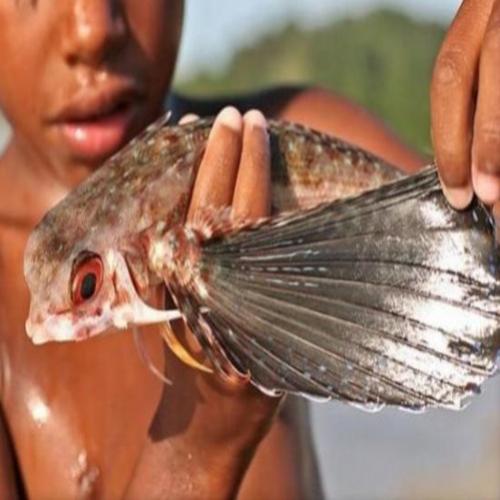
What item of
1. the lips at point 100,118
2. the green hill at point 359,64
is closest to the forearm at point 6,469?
the lips at point 100,118

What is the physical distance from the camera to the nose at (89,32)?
2.47 metres

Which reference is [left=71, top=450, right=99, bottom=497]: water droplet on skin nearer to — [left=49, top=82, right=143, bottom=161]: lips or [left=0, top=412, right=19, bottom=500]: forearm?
[left=0, top=412, right=19, bottom=500]: forearm

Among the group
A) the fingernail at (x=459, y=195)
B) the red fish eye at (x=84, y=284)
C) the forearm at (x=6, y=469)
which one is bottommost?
the forearm at (x=6, y=469)

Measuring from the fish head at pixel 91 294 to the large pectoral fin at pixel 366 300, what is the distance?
0.11m

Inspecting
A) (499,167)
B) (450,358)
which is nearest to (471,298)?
(450,358)

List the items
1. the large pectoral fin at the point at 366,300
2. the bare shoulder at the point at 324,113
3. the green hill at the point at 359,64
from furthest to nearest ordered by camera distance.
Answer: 1. the green hill at the point at 359,64
2. the bare shoulder at the point at 324,113
3. the large pectoral fin at the point at 366,300

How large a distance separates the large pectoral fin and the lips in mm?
545

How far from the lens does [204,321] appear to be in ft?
6.58

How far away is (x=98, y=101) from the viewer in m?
2.49

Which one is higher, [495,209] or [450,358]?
[495,209]

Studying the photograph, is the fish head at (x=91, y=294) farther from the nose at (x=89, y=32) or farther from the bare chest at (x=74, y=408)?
the bare chest at (x=74, y=408)

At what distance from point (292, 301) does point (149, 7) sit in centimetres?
79

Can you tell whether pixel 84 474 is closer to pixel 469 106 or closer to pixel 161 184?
pixel 161 184

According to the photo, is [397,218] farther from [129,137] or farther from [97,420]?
[97,420]
